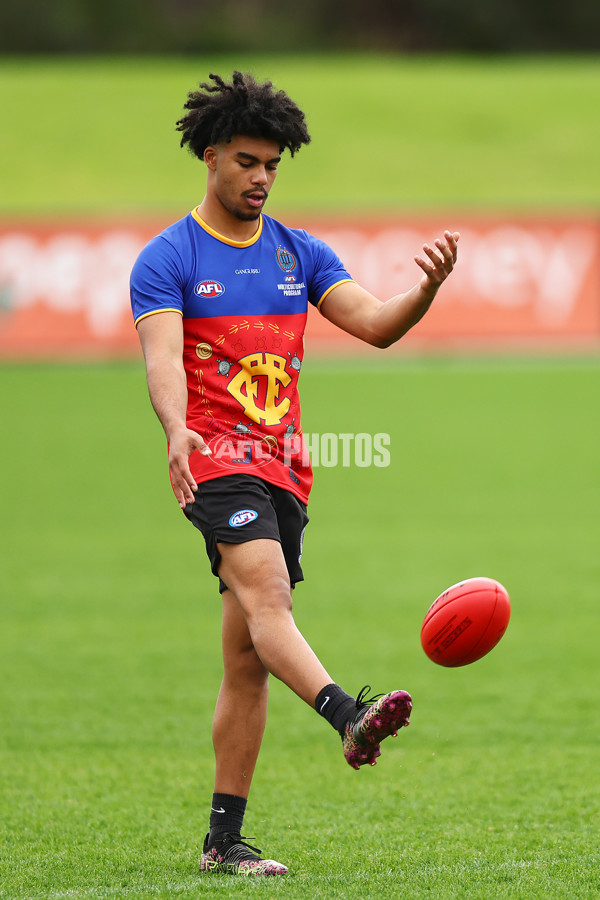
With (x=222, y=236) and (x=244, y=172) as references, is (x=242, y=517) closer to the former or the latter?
(x=222, y=236)

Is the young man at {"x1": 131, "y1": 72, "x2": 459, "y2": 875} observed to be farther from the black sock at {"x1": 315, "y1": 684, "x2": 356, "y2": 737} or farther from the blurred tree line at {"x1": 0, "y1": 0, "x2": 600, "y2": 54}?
the blurred tree line at {"x1": 0, "y1": 0, "x2": 600, "y2": 54}

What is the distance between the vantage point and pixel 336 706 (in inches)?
137

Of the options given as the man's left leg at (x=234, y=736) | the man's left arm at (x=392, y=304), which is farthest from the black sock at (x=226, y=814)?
the man's left arm at (x=392, y=304)

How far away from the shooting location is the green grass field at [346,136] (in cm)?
3216

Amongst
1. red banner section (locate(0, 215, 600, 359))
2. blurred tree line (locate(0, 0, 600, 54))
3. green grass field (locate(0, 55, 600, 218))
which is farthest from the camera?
blurred tree line (locate(0, 0, 600, 54))

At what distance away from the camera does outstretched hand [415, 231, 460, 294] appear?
151 inches

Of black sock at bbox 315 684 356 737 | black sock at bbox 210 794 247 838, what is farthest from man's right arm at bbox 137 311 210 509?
black sock at bbox 210 794 247 838

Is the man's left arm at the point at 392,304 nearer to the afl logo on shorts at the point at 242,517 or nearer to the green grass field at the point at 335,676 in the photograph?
the afl logo on shorts at the point at 242,517

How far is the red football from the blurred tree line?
175 ft

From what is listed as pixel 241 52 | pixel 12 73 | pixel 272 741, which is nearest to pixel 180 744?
pixel 272 741

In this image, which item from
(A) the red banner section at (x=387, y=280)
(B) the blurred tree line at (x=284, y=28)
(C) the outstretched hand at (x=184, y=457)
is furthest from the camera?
(B) the blurred tree line at (x=284, y=28)

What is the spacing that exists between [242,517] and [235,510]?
Result: 0.03 meters

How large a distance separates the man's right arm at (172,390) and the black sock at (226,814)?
1.09m

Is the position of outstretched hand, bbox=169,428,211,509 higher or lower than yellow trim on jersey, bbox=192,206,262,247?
lower
